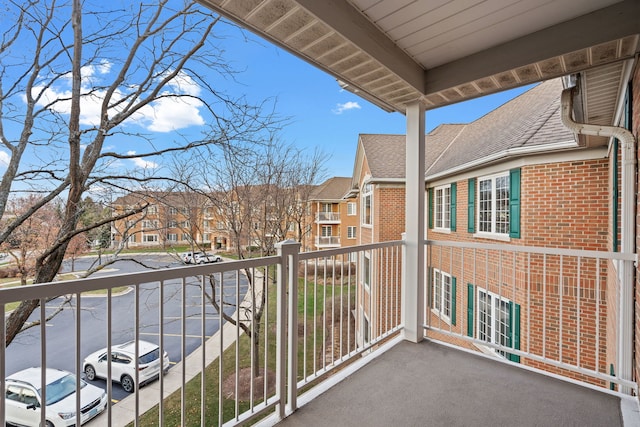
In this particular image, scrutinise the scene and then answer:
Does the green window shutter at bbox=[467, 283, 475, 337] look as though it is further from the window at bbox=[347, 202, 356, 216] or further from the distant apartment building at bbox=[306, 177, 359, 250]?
the window at bbox=[347, 202, 356, 216]

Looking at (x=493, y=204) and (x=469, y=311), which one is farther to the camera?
(x=469, y=311)

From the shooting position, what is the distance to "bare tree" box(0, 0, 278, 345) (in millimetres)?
4711

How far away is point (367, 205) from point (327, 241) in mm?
8435

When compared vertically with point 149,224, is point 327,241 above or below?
below

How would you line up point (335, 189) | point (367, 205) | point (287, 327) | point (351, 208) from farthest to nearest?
1. point (335, 189)
2. point (351, 208)
3. point (367, 205)
4. point (287, 327)

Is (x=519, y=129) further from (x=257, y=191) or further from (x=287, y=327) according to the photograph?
(x=257, y=191)

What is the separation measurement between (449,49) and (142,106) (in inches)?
212

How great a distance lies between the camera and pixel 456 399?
2.21 meters

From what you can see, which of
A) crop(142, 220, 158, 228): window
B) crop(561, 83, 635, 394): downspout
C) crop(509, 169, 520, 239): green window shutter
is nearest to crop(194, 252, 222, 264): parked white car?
crop(142, 220, 158, 228): window

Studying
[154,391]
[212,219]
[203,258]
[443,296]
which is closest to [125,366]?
[154,391]

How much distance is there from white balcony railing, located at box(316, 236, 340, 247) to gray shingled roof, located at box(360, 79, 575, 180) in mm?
9107

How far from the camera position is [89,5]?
5.00 m

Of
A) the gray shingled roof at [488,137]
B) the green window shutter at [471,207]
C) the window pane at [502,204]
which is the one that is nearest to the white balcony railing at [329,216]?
the gray shingled roof at [488,137]

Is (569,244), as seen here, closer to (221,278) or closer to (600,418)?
(600,418)
